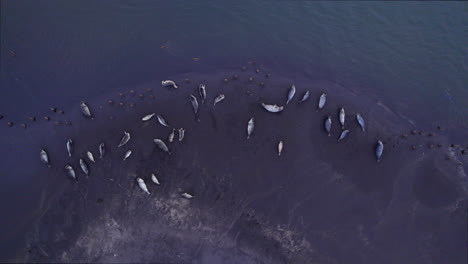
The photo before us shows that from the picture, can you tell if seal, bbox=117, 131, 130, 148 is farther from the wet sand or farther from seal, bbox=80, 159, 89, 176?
seal, bbox=80, 159, 89, 176

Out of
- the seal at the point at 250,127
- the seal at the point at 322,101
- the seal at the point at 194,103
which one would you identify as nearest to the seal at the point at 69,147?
the seal at the point at 194,103

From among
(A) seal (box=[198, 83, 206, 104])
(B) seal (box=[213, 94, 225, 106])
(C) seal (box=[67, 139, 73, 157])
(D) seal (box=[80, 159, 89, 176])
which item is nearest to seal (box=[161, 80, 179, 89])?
(A) seal (box=[198, 83, 206, 104])

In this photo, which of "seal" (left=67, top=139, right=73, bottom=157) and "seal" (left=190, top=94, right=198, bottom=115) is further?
"seal" (left=190, top=94, right=198, bottom=115)

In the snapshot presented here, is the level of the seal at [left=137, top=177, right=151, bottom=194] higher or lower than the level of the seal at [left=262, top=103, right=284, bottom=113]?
lower

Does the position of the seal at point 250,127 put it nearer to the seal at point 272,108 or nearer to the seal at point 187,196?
the seal at point 272,108

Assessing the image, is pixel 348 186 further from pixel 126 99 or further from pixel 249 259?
pixel 126 99

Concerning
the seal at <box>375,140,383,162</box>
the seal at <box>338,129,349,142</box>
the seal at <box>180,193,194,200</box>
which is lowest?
the seal at <box>180,193,194,200</box>

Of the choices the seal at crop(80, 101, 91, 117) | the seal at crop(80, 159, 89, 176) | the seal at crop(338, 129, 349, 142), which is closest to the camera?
the seal at crop(80, 159, 89, 176)

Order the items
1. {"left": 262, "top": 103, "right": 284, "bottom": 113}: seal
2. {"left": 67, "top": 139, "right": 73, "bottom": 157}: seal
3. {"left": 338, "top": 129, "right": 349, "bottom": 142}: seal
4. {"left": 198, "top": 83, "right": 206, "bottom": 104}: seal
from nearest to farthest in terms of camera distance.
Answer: {"left": 67, "top": 139, "right": 73, "bottom": 157}: seal
{"left": 338, "top": 129, "right": 349, "bottom": 142}: seal
{"left": 262, "top": 103, "right": 284, "bottom": 113}: seal
{"left": 198, "top": 83, "right": 206, "bottom": 104}: seal
